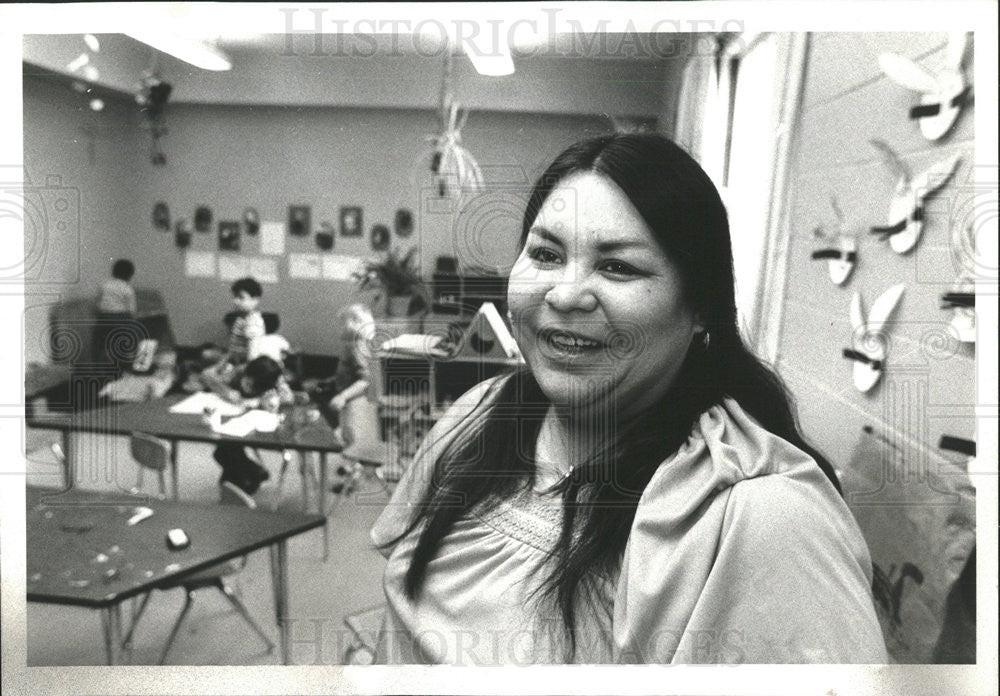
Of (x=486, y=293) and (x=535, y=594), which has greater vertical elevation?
(x=486, y=293)

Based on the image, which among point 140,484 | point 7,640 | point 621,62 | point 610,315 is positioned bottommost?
point 7,640

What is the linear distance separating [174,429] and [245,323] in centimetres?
31

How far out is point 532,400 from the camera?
7.45 ft

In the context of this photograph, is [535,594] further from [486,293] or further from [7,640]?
[7,640]

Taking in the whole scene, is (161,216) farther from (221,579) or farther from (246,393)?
(221,579)

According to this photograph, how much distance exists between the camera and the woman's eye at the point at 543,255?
7.21 ft

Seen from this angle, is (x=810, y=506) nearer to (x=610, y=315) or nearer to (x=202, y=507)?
(x=610, y=315)

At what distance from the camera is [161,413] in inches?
91.5

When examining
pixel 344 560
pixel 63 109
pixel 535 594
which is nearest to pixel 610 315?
pixel 535 594

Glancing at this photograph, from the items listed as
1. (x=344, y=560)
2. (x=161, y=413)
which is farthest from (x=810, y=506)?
(x=161, y=413)

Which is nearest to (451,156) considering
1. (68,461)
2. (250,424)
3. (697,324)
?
(697,324)

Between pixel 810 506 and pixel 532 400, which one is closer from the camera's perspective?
pixel 810 506

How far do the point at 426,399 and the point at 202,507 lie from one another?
60cm

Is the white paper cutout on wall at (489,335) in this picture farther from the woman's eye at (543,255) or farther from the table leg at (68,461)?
the table leg at (68,461)
